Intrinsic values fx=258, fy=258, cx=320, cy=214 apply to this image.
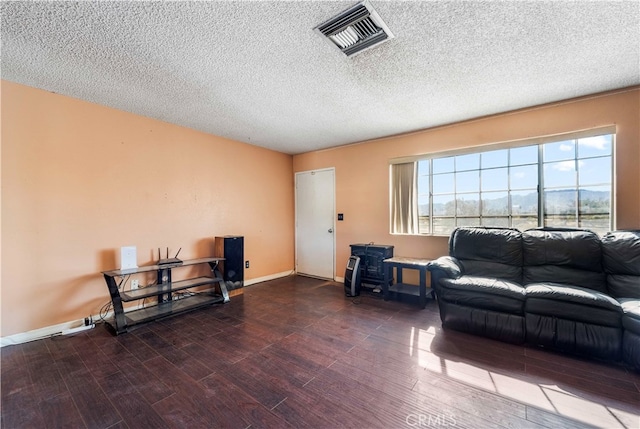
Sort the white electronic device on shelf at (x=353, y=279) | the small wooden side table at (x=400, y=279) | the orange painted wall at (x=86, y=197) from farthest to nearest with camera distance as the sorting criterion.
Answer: the white electronic device on shelf at (x=353, y=279), the small wooden side table at (x=400, y=279), the orange painted wall at (x=86, y=197)

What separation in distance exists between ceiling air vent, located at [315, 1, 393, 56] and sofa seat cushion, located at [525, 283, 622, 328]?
8.48 ft

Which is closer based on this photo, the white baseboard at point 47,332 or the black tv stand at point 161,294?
the white baseboard at point 47,332

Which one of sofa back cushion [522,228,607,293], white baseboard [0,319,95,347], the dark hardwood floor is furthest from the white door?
white baseboard [0,319,95,347]

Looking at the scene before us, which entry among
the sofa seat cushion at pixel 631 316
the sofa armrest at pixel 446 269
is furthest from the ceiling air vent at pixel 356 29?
the sofa seat cushion at pixel 631 316

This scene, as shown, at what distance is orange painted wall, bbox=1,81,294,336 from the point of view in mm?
2504

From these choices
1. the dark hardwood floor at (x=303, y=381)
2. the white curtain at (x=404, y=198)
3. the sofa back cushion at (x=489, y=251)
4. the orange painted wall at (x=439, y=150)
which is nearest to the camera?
the dark hardwood floor at (x=303, y=381)

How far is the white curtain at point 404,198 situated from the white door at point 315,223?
1.18 metres

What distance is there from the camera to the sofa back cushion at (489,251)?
2.97m

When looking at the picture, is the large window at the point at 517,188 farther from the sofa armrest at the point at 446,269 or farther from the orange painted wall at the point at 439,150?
the sofa armrest at the point at 446,269

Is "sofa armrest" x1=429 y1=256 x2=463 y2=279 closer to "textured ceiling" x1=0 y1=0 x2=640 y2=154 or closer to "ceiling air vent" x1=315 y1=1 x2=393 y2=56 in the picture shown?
"textured ceiling" x1=0 y1=0 x2=640 y2=154

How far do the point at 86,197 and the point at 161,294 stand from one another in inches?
54.3

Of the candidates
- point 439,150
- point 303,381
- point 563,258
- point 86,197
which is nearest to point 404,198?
point 439,150

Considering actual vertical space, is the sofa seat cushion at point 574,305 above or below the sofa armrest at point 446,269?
below

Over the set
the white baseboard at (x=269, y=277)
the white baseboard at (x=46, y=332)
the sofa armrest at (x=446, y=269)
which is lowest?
the white baseboard at (x=269, y=277)
